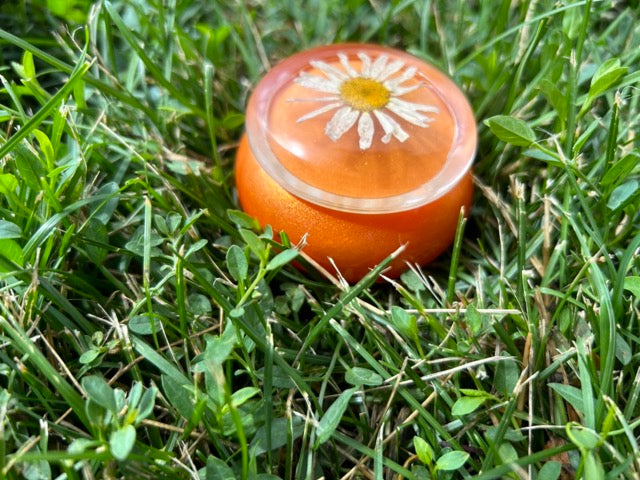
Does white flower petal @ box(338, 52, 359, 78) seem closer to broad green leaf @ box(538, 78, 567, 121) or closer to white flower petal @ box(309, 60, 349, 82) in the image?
white flower petal @ box(309, 60, 349, 82)

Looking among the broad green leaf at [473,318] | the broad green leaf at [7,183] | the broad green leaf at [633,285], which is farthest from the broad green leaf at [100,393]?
the broad green leaf at [633,285]

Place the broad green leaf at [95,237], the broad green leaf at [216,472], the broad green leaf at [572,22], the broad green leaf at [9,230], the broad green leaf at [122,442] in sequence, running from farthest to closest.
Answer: the broad green leaf at [572,22], the broad green leaf at [95,237], the broad green leaf at [9,230], the broad green leaf at [216,472], the broad green leaf at [122,442]

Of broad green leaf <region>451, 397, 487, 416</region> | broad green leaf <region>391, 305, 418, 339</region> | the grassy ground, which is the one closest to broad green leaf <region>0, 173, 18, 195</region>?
the grassy ground

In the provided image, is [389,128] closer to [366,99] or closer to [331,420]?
[366,99]

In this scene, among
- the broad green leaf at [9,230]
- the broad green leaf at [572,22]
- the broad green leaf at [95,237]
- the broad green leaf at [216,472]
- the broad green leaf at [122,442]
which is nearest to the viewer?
the broad green leaf at [122,442]

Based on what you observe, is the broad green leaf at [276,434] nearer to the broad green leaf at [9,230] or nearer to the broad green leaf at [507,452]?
the broad green leaf at [507,452]

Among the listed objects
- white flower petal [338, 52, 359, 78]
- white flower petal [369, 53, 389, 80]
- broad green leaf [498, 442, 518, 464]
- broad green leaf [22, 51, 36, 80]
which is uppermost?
broad green leaf [22, 51, 36, 80]
